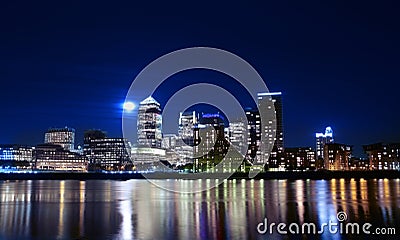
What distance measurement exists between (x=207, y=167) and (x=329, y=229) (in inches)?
6709

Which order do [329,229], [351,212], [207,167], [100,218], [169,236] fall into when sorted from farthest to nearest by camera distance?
[207,167], [351,212], [100,218], [329,229], [169,236]

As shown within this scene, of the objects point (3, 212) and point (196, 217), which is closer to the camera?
point (196, 217)

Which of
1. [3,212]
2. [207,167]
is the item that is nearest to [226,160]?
[207,167]

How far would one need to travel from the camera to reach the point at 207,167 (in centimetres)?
18662

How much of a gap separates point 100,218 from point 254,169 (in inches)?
6800

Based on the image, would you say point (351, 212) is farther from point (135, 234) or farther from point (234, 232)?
point (135, 234)

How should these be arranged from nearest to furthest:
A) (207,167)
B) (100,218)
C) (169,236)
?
(169,236) → (100,218) → (207,167)

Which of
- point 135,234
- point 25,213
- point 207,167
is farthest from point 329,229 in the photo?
point 207,167

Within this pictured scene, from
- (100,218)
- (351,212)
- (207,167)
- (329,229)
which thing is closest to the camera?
(329,229)

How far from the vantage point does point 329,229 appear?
1686cm

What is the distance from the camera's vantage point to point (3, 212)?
78.7 ft

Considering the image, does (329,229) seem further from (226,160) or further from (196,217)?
(226,160)

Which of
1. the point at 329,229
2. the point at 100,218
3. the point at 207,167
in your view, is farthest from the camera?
the point at 207,167

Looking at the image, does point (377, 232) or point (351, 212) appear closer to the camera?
point (377, 232)
